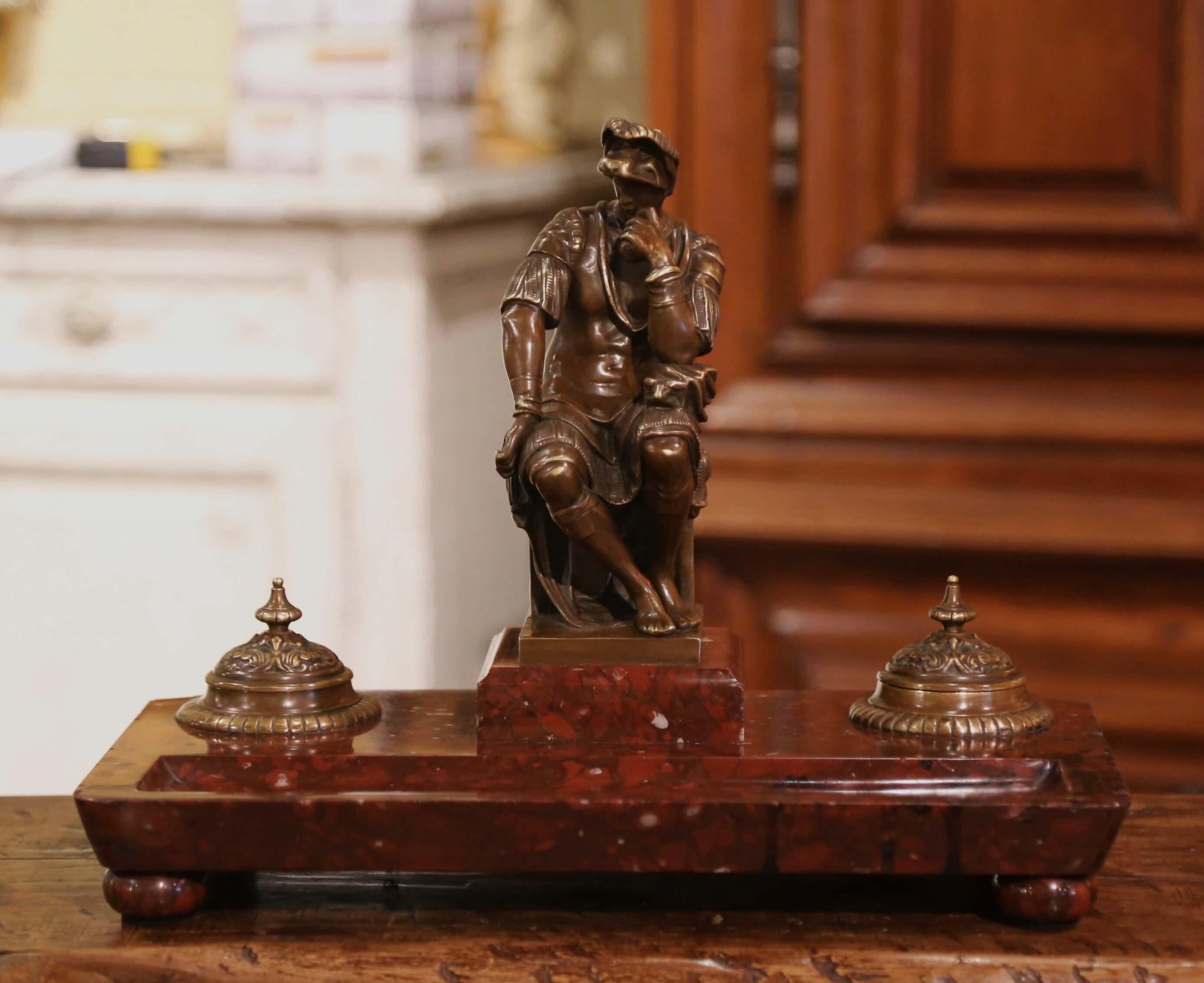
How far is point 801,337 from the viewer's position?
1.96m

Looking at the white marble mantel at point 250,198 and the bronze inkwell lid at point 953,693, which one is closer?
the bronze inkwell lid at point 953,693

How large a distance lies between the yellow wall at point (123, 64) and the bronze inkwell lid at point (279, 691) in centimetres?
152

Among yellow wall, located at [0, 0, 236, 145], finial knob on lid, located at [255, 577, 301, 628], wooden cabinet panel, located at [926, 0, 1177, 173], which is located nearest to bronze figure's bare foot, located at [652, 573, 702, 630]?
finial knob on lid, located at [255, 577, 301, 628]

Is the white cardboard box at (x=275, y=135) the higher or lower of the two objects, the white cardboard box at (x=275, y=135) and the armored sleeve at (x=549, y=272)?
the higher

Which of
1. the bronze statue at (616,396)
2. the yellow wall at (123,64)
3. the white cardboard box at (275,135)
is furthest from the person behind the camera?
the yellow wall at (123,64)

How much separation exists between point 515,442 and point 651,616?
14cm

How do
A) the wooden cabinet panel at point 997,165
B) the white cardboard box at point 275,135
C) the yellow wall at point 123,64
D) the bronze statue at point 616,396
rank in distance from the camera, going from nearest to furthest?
the bronze statue at point 616,396, the wooden cabinet panel at point 997,165, the white cardboard box at point 275,135, the yellow wall at point 123,64

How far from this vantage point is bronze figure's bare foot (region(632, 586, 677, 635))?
3.92 ft

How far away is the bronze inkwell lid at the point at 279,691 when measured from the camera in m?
1.20

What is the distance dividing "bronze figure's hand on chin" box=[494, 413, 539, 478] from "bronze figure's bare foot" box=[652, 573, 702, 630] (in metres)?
0.13

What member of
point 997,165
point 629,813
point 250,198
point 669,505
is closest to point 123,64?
point 250,198

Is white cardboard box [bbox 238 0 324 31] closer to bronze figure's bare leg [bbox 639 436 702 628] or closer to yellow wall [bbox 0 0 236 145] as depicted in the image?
yellow wall [bbox 0 0 236 145]

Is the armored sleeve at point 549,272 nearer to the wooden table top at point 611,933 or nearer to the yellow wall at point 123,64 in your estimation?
the wooden table top at point 611,933

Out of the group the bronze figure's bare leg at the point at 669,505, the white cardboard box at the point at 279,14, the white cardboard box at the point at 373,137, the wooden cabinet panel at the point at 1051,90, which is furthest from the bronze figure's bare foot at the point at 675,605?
the white cardboard box at the point at 279,14
